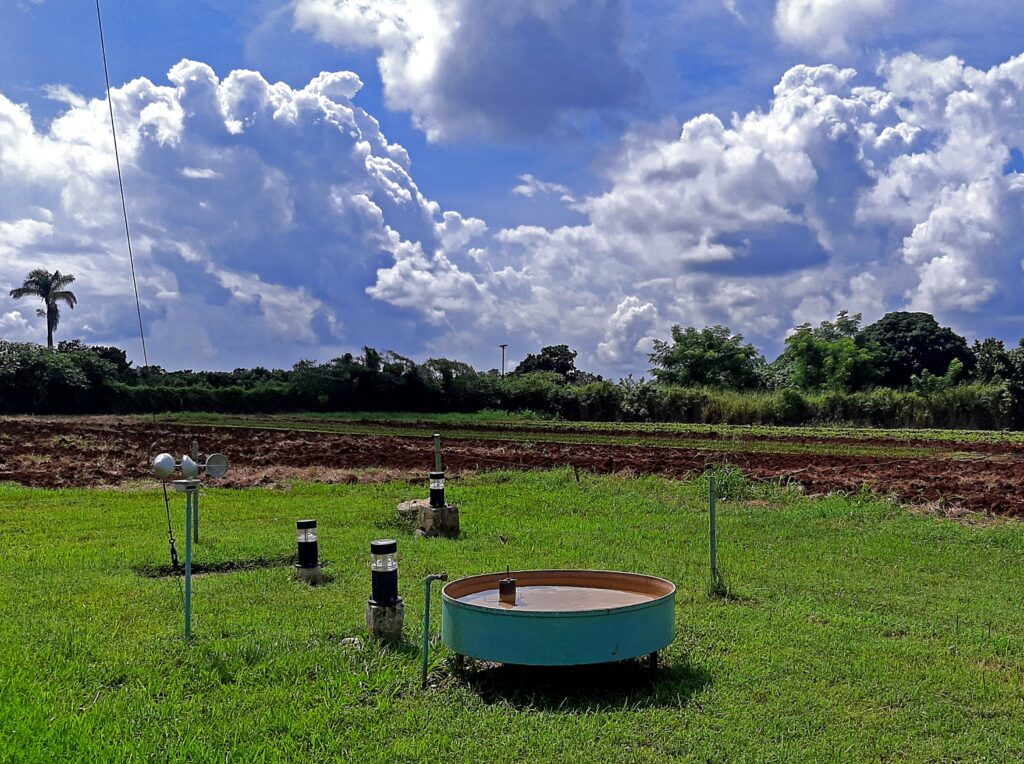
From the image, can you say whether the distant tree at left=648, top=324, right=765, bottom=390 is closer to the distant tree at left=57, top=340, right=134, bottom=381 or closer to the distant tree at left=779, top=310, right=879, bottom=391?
the distant tree at left=779, top=310, right=879, bottom=391

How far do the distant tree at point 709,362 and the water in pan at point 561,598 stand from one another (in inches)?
2037

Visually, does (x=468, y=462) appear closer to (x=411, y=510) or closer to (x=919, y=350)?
(x=411, y=510)

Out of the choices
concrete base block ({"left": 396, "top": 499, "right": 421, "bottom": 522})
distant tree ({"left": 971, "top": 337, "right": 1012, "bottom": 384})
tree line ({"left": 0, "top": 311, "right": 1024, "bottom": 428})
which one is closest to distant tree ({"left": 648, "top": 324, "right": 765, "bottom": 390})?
tree line ({"left": 0, "top": 311, "right": 1024, "bottom": 428})

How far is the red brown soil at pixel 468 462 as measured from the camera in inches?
609

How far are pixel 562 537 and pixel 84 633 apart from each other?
20.7 ft

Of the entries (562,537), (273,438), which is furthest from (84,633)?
(273,438)

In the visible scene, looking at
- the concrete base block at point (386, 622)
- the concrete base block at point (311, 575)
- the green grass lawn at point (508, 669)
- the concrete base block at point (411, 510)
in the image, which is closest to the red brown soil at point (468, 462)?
the green grass lawn at point (508, 669)

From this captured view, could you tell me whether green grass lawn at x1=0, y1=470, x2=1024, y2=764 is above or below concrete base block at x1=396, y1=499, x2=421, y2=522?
below

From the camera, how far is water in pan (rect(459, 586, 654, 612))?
5719 millimetres

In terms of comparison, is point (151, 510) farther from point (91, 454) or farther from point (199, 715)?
point (91, 454)

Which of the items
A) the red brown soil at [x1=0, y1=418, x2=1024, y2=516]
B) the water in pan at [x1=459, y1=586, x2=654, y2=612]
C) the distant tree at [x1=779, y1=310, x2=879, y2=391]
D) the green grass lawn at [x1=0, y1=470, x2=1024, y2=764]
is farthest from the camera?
the distant tree at [x1=779, y1=310, x2=879, y2=391]

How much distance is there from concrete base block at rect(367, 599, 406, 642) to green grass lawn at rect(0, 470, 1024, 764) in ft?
0.31

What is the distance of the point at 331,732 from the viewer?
14.8 ft

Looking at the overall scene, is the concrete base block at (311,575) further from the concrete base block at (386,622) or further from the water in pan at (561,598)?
the water in pan at (561,598)
